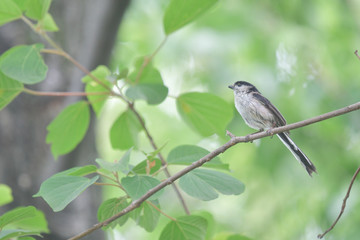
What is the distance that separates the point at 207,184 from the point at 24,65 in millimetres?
1090

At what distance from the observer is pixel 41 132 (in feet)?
11.4

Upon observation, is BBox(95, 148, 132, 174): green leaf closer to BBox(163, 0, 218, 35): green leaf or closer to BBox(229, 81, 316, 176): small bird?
BBox(163, 0, 218, 35): green leaf

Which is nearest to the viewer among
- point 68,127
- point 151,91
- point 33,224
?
point 33,224

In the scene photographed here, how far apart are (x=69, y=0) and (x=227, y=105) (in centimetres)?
216

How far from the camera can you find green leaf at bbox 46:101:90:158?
8.38ft

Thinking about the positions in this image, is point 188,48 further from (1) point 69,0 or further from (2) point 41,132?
(2) point 41,132

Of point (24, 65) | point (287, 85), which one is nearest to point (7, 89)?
point (24, 65)

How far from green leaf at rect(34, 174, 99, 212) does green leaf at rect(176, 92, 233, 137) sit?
0.97 metres

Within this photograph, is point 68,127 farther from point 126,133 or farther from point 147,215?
point 147,215

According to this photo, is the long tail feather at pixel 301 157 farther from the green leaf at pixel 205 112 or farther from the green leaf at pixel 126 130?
the green leaf at pixel 126 130

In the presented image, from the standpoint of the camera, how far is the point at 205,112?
256 cm

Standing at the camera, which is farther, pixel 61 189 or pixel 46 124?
pixel 46 124

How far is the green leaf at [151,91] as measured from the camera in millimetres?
2436

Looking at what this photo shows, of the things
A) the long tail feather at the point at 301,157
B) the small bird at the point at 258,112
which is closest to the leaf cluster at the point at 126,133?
the long tail feather at the point at 301,157
